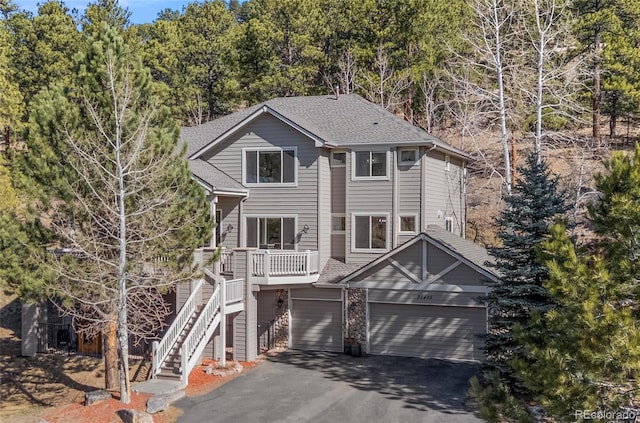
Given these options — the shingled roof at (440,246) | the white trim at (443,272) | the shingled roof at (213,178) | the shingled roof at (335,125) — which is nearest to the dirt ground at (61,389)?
the shingled roof at (440,246)

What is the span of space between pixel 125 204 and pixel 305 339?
375 inches

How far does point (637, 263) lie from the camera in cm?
701

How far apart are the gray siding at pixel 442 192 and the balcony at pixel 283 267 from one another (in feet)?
15.3

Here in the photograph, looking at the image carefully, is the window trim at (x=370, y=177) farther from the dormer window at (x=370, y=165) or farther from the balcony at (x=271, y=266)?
the balcony at (x=271, y=266)

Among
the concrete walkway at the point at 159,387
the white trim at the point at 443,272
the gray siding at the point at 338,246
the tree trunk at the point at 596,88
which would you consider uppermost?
the tree trunk at the point at 596,88

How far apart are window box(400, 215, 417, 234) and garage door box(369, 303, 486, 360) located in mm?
3112

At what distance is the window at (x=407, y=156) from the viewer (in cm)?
2159

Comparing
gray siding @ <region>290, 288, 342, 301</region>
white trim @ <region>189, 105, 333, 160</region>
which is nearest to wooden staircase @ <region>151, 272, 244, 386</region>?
gray siding @ <region>290, 288, 342, 301</region>

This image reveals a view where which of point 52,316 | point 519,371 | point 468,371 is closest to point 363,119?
point 468,371

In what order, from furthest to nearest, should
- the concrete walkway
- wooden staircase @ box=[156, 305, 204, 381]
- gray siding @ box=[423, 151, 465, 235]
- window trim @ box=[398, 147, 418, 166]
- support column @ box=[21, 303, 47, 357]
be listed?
gray siding @ box=[423, 151, 465, 235] → window trim @ box=[398, 147, 418, 166] → support column @ box=[21, 303, 47, 357] → wooden staircase @ box=[156, 305, 204, 381] → the concrete walkway

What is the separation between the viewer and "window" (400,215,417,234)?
21.6 m

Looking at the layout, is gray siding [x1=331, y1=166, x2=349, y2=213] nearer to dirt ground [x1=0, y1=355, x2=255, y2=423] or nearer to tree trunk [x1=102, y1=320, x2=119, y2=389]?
dirt ground [x1=0, y1=355, x2=255, y2=423]

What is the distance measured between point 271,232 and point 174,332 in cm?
631

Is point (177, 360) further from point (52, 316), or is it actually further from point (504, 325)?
point (504, 325)
